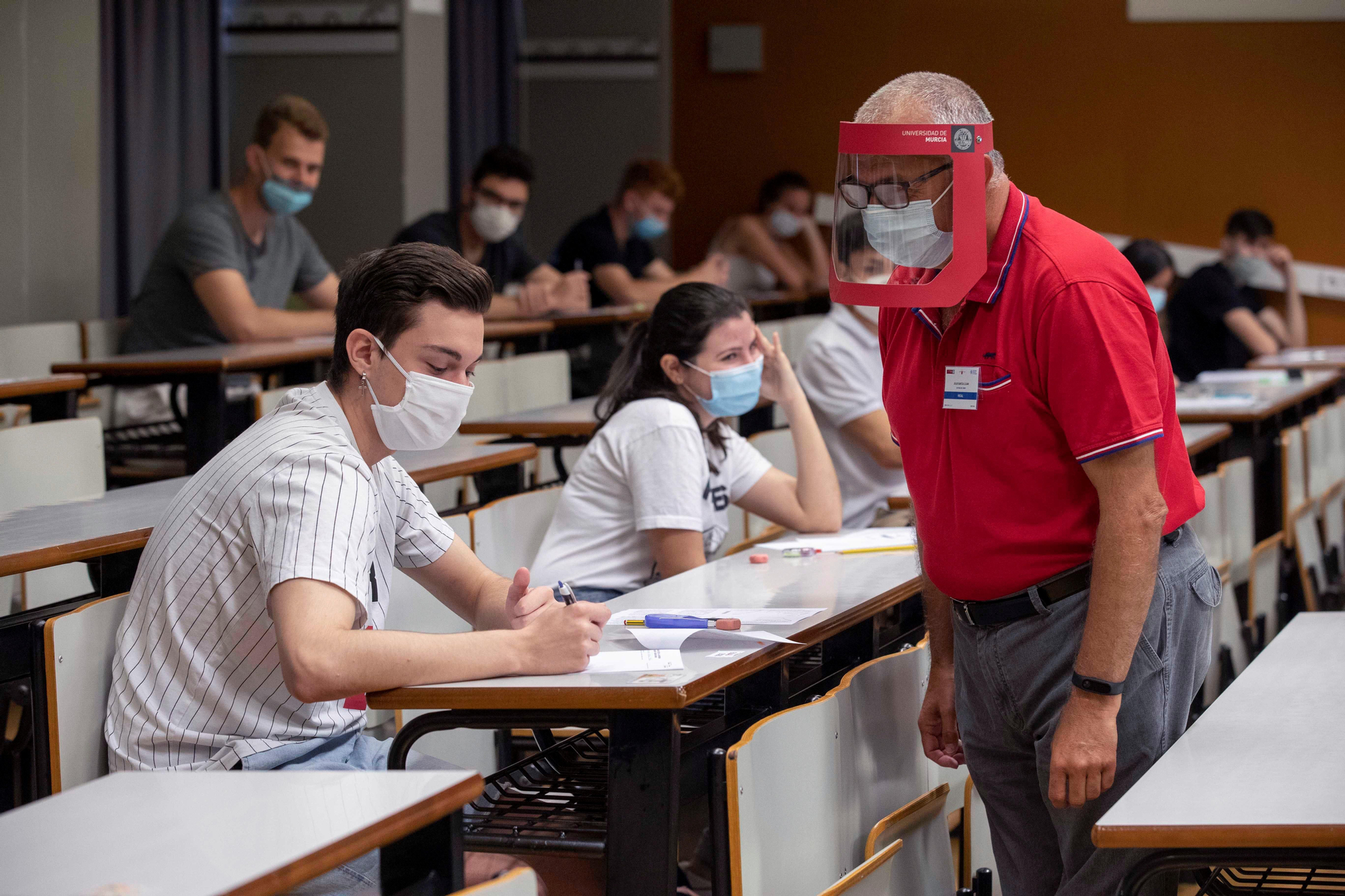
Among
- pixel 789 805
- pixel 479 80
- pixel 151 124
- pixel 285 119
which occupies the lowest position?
pixel 789 805

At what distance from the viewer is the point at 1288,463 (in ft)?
Answer: 14.2

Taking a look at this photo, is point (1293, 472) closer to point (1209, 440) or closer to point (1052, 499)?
point (1209, 440)

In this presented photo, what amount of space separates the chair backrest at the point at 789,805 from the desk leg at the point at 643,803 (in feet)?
0.32

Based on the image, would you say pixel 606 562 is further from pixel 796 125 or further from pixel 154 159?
pixel 796 125

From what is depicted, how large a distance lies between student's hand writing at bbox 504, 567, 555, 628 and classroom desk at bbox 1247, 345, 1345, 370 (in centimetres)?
530

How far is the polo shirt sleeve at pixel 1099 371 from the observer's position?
157cm

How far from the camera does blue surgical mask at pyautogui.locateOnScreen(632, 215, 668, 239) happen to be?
681 cm

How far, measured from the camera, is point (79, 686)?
183 centimetres

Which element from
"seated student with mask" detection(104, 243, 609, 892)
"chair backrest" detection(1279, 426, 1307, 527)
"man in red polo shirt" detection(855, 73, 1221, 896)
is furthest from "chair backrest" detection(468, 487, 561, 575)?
"chair backrest" detection(1279, 426, 1307, 527)

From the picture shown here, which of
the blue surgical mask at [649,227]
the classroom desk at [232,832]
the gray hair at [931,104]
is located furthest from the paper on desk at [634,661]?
the blue surgical mask at [649,227]

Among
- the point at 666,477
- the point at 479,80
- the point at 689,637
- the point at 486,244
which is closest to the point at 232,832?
the point at 689,637

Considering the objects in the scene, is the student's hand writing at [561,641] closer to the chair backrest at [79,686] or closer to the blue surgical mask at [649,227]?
the chair backrest at [79,686]

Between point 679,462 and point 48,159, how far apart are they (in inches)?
150

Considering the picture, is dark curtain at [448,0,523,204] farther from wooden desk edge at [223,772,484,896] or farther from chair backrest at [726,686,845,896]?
wooden desk edge at [223,772,484,896]
